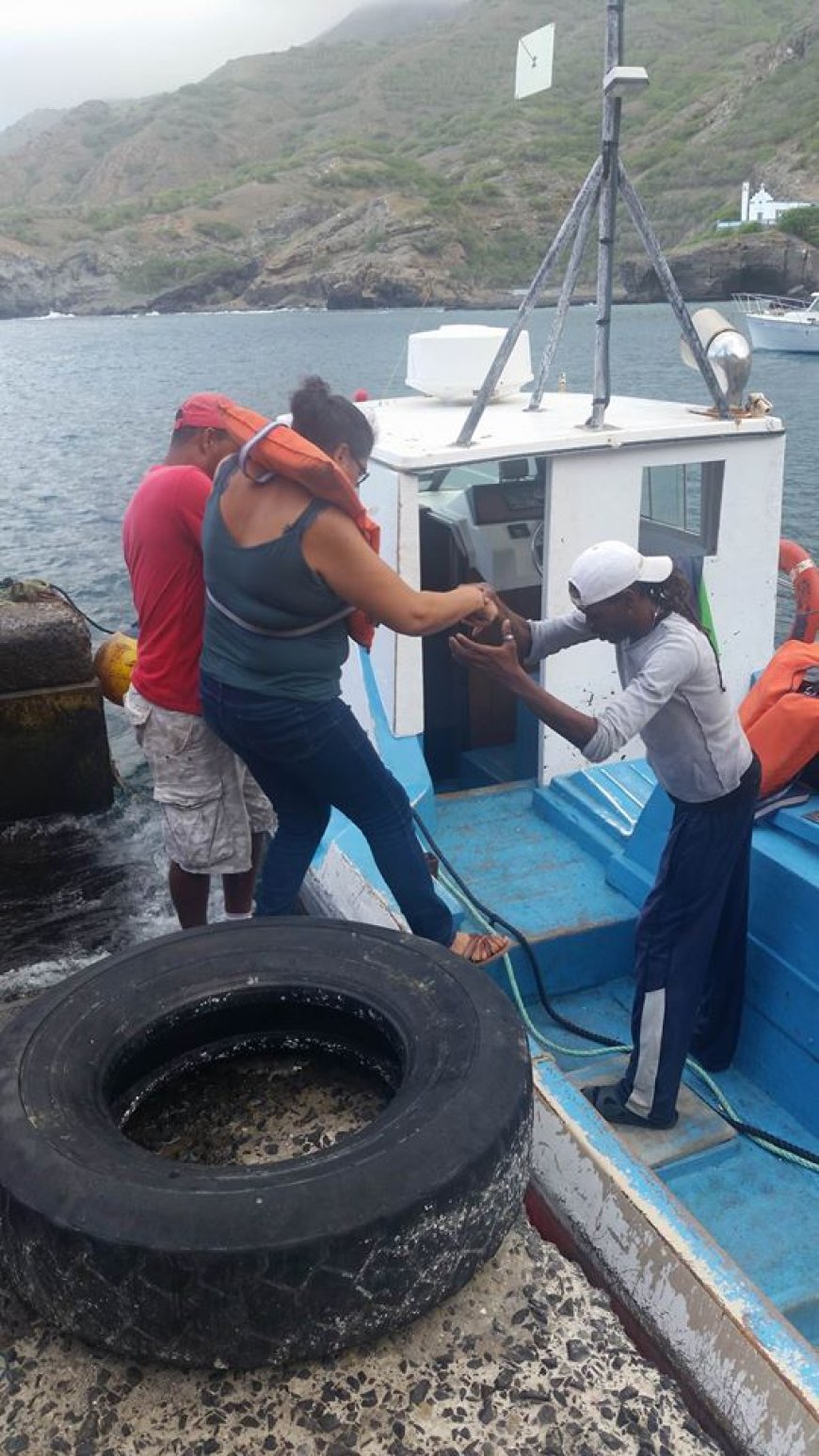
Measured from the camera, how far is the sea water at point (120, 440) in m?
7.25

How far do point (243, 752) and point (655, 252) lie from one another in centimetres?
295

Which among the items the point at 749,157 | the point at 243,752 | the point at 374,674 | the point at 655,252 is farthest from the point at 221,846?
the point at 749,157

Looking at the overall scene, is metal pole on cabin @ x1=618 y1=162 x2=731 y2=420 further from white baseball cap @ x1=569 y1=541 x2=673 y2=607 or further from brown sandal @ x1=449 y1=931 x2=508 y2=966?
brown sandal @ x1=449 y1=931 x2=508 y2=966

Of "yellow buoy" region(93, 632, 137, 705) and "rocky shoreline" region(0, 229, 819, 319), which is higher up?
"rocky shoreline" region(0, 229, 819, 319)

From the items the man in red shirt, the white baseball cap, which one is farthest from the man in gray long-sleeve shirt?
the man in red shirt

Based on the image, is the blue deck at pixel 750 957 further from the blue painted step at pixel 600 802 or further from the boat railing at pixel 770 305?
the boat railing at pixel 770 305

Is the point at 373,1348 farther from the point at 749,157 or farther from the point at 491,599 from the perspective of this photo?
the point at 749,157

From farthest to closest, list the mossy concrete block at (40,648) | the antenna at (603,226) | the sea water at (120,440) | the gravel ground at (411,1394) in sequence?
the mossy concrete block at (40,648) → the sea water at (120,440) → the antenna at (603,226) → the gravel ground at (411,1394)

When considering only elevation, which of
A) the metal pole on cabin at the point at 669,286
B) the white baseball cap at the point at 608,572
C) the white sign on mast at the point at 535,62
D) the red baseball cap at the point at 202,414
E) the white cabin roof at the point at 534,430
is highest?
the white sign on mast at the point at 535,62

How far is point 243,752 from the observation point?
11.6 feet

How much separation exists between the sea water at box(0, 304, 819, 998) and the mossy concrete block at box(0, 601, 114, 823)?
22cm

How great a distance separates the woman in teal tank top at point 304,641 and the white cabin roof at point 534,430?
5.21 ft

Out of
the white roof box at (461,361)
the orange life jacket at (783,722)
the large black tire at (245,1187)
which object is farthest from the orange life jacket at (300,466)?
the white roof box at (461,361)

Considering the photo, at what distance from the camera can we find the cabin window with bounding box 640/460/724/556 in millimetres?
5637
